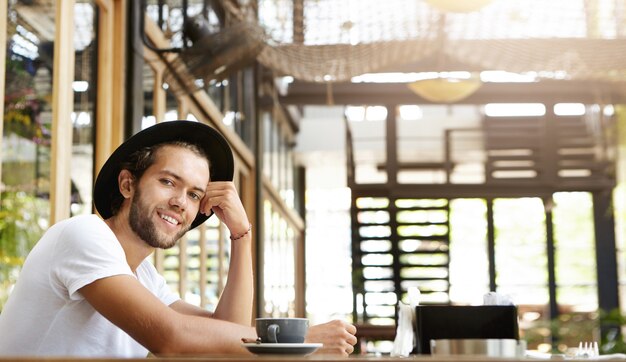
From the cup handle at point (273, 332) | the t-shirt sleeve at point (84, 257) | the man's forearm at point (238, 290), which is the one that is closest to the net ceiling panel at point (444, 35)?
the man's forearm at point (238, 290)

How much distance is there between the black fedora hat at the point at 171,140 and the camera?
83.0 inches

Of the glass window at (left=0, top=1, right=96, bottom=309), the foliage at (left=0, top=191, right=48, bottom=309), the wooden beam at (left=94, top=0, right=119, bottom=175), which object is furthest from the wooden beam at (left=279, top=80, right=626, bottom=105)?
the foliage at (left=0, top=191, right=48, bottom=309)

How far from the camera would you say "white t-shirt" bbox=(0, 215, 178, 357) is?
1.81 m

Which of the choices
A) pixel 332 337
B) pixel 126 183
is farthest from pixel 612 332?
pixel 332 337

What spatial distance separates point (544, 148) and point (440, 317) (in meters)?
11.4

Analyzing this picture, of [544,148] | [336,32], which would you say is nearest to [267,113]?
[544,148]

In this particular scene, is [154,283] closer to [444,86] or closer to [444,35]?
[444,35]

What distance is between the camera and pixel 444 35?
5367 millimetres

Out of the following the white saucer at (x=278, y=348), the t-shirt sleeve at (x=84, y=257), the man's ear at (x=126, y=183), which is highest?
the man's ear at (x=126, y=183)

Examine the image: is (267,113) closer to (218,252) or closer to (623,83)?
(218,252)

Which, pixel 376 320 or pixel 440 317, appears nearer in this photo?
pixel 440 317

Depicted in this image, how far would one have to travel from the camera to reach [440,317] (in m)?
2.08

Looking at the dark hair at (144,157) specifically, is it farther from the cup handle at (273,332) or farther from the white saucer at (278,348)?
the white saucer at (278,348)

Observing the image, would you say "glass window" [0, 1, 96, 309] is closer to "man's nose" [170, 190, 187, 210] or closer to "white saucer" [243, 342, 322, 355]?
"man's nose" [170, 190, 187, 210]
